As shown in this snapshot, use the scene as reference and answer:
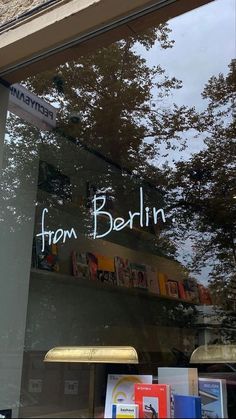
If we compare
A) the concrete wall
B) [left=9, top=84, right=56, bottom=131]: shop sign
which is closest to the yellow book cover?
[left=9, top=84, right=56, bottom=131]: shop sign

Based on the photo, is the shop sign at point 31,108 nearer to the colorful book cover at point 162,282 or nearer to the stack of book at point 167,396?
the colorful book cover at point 162,282

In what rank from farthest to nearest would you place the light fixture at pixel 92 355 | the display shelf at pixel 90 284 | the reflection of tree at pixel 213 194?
the display shelf at pixel 90 284, the reflection of tree at pixel 213 194, the light fixture at pixel 92 355

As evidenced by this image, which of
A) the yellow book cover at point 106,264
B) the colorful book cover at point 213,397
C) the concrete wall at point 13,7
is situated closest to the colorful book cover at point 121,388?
the colorful book cover at point 213,397

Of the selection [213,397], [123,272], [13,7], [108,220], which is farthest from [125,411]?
[13,7]

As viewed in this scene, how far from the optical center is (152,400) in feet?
6.92

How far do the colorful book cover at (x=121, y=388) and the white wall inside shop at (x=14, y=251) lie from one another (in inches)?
30.8

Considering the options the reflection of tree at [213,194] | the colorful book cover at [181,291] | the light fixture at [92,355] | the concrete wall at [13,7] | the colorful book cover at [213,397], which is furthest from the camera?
the colorful book cover at [181,291]

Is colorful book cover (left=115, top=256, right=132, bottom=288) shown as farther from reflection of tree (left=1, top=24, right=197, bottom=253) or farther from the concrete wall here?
the concrete wall

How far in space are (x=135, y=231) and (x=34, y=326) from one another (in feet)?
2.91

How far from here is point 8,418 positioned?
2822 mm

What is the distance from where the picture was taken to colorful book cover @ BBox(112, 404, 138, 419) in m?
2.04

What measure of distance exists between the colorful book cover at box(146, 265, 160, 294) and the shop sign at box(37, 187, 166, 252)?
1.88ft

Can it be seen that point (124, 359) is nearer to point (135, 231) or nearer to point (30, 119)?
point (135, 231)

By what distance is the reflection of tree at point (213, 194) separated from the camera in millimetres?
3287
